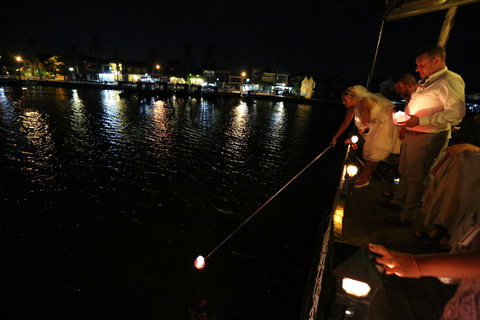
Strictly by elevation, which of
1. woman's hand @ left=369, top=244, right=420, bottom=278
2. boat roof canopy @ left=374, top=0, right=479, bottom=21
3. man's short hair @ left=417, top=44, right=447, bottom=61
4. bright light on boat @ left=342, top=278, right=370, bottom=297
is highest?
boat roof canopy @ left=374, top=0, right=479, bottom=21

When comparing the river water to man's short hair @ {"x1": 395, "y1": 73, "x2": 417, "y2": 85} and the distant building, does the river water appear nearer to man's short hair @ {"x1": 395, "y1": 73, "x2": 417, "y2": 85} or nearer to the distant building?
man's short hair @ {"x1": 395, "y1": 73, "x2": 417, "y2": 85}

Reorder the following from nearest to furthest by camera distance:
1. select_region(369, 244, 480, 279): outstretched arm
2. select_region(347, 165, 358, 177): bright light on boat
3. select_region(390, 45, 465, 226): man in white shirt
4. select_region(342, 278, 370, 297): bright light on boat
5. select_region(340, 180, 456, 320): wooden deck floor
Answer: select_region(369, 244, 480, 279): outstretched arm
select_region(342, 278, 370, 297): bright light on boat
select_region(340, 180, 456, 320): wooden deck floor
select_region(390, 45, 465, 226): man in white shirt
select_region(347, 165, 358, 177): bright light on boat

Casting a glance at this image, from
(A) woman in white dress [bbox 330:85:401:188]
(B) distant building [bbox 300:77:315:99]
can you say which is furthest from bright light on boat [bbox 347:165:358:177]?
(B) distant building [bbox 300:77:315:99]

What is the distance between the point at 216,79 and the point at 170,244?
82948mm

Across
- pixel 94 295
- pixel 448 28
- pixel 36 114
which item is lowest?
pixel 94 295

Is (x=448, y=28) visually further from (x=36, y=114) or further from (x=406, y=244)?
(x=36, y=114)

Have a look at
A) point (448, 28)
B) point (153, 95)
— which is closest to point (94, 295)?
point (448, 28)

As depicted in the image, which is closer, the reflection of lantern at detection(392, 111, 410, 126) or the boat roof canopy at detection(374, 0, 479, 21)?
the reflection of lantern at detection(392, 111, 410, 126)

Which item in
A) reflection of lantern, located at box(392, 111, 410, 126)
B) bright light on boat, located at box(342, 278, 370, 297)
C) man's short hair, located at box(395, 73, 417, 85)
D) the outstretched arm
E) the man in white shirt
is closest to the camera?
the outstretched arm


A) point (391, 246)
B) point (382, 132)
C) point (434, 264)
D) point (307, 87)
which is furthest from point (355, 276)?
point (307, 87)

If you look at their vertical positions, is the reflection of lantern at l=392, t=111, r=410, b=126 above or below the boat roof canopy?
below

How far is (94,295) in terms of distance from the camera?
16.2 ft

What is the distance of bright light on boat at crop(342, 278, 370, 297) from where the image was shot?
1466mm

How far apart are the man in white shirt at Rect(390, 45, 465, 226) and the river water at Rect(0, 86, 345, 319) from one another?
3.42 m
